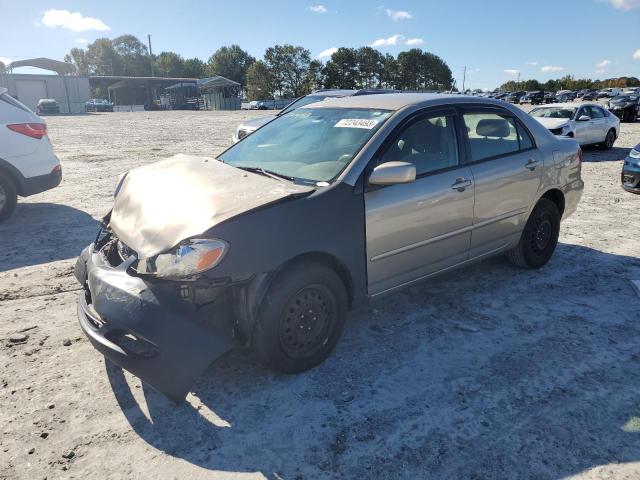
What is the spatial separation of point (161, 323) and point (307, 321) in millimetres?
936

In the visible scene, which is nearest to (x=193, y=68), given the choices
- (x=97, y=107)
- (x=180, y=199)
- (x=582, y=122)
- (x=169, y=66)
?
(x=169, y=66)

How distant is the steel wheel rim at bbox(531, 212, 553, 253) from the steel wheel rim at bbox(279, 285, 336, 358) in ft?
8.95

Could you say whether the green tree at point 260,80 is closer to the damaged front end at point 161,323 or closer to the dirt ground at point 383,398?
the dirt ground at point 383,398

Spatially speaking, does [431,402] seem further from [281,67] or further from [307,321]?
[281,67]

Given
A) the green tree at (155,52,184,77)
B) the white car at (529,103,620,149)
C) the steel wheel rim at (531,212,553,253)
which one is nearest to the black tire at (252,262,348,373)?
the steel wheel rim at (531,212,553,253)

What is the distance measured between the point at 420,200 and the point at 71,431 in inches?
106

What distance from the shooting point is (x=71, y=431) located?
8.86 feet

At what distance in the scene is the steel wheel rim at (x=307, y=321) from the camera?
3.05 m

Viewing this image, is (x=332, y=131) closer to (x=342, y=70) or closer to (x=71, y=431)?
(x=71, y=431)

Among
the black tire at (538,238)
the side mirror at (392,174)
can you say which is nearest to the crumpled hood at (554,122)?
the black tire at (538,238)

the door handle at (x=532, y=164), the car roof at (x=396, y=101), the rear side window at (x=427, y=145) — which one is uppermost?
the car roof at (x=396, y=101)

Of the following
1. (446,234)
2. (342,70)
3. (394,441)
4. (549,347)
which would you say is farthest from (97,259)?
(342,70)

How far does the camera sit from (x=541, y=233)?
198 inches

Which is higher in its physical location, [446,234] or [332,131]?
[332,131]
